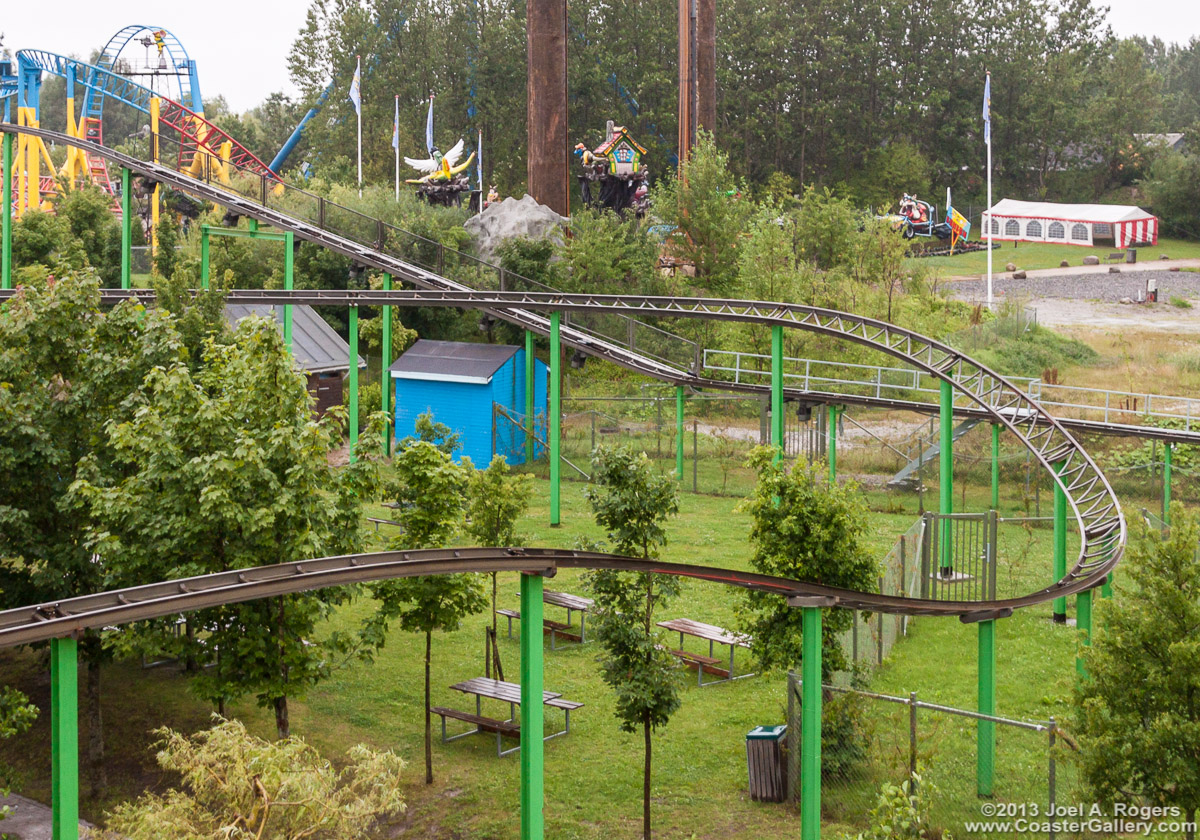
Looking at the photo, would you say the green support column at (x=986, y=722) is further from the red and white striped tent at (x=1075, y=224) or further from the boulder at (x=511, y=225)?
the red and white striped tent at (x=1075, y=224)

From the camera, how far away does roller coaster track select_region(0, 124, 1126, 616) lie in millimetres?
17844

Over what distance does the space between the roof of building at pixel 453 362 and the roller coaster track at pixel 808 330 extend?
4.48 feet

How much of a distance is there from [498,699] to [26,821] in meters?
5.92

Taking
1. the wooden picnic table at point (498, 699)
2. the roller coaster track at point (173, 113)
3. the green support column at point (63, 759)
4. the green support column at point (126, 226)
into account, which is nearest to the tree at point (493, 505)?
the wooden picnic table at point (498, 699)

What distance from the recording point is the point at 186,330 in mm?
19984

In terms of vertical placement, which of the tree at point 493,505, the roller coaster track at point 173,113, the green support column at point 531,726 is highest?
the roller coaster track at point 173,113

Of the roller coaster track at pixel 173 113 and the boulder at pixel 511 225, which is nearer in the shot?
the boulder at pixel 511 225

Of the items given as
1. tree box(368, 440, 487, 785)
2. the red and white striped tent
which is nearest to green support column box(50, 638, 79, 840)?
tree box(368, 440, 487, 785)

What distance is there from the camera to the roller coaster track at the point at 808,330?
1784 cm

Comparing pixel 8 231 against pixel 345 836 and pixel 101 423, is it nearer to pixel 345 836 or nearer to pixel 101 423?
pixel 101 423

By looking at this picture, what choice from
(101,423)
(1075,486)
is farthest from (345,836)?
(1075,486)

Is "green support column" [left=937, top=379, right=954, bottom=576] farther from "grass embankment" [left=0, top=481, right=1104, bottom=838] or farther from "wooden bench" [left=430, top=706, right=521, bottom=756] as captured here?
"wooden bench" [left=430, top=706, right=521, bottom=756]

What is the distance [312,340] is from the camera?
3816 cm

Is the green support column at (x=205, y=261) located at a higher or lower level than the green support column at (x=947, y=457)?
higher
